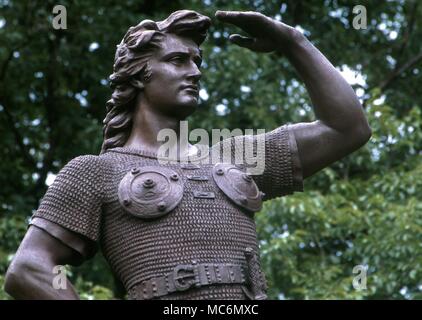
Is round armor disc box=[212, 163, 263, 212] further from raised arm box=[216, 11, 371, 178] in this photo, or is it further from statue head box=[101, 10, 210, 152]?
statue head box=[101, 10, 210, 152]

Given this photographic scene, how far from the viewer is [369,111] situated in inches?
632

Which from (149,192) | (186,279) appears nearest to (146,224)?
(149,192)

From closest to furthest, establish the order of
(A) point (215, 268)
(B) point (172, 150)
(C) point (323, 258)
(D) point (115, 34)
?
(A) point (215, 268)
(B) point (172, 150)
(C) point (323, 258)
(D) point (115, 34)

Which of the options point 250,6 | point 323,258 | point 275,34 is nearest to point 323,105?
point 275,34

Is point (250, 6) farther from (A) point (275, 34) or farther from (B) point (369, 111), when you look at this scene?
(A) point (275, 34)

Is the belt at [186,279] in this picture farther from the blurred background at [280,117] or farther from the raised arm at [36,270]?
the blurred background at [280,117]

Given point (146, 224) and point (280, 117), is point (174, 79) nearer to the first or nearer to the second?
point (146, 224)

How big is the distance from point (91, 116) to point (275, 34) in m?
10.8

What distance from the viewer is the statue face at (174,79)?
795 centimetres

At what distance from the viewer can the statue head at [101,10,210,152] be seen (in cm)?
805

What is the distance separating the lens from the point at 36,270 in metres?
7.30

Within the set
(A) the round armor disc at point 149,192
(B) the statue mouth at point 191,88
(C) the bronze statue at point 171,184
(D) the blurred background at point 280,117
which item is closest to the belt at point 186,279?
(C) the bronze statue at point 171,184

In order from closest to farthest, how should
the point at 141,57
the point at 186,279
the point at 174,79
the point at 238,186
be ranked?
the point at 186,279 → the point at 238,186 → the point at 174,79 → the point at 141,57

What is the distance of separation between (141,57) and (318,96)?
103 cm
